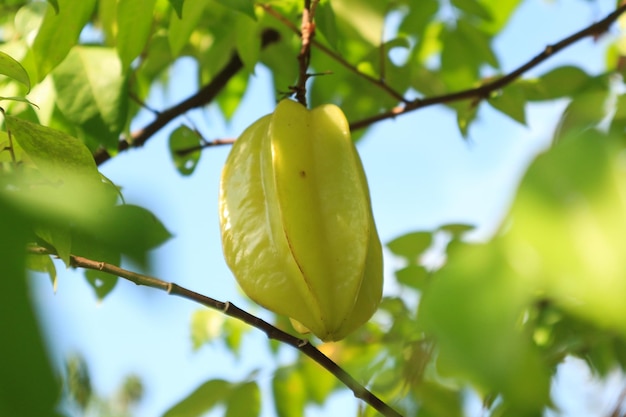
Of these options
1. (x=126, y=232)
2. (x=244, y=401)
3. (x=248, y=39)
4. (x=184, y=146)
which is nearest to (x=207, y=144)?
(x=184, y=146)

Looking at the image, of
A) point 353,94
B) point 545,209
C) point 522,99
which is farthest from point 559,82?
point 545,209

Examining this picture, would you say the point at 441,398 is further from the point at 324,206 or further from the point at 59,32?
the point at 59,32

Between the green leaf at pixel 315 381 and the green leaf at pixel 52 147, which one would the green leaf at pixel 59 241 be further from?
the green leaf at pixel 315 381

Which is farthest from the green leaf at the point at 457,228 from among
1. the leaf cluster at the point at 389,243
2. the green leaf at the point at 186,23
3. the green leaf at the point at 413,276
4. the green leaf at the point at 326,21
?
the green leaf at the point at 186,23

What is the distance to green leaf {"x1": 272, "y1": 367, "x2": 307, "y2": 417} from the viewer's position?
193 centimetres

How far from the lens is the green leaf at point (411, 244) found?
2.05m

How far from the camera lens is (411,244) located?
2.06 metres

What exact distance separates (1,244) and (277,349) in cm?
213

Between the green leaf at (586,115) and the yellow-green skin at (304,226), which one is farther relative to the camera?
the yellow-green skin at (304,226)

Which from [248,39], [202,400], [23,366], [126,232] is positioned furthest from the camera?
[248,39]

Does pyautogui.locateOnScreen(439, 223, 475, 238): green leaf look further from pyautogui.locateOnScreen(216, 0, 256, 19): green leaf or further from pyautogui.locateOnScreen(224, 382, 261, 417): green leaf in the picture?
pyautogui.locateOnScreen(216, 0, 256, 19): green leaf

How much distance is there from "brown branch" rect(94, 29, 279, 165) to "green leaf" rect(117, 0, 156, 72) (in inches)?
18.3

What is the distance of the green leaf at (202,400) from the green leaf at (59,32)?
2.26 feet

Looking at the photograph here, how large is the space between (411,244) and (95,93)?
2.98 feet
